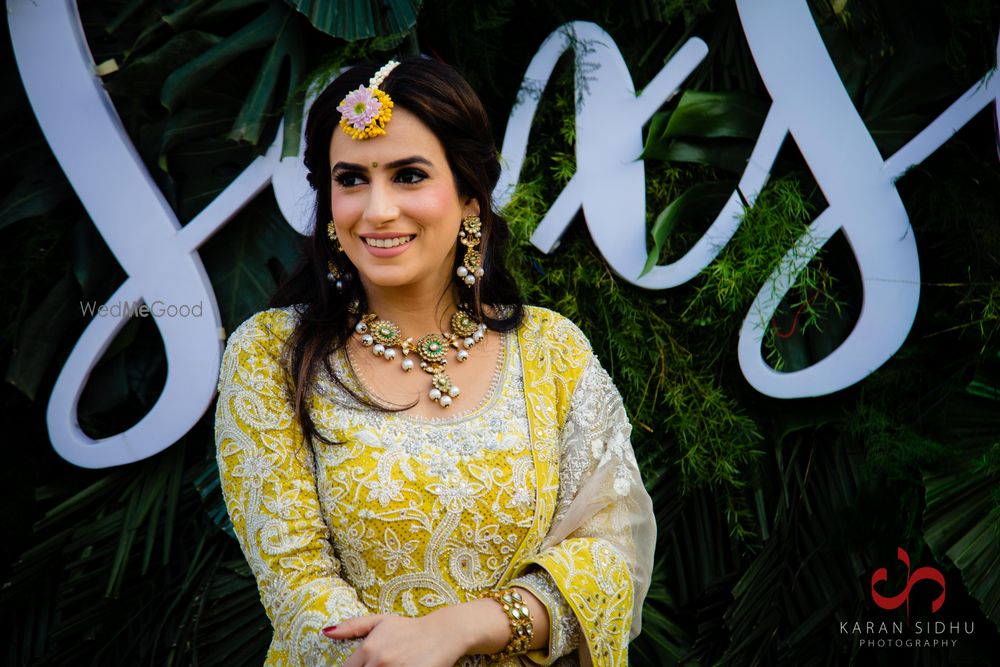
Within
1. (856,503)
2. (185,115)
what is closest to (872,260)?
(856,503)

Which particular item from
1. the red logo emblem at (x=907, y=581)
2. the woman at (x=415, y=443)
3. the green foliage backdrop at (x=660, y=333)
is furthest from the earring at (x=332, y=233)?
the red logo emblem at (x=907, y=581)

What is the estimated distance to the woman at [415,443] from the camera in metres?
1.55

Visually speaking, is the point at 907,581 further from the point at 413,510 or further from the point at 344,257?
the point at 344,257

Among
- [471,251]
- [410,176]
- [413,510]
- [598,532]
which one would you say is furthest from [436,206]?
[598,532]

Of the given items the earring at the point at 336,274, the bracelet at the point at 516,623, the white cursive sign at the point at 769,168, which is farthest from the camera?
the white cursive sign at the point at 769,168

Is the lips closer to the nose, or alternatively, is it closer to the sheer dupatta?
the nose

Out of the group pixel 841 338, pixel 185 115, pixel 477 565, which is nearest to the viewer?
pixel 477 565

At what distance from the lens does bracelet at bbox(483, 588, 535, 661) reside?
5.03 ft

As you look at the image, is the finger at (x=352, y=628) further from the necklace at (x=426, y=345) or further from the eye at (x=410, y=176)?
the eye at (x=410, y=176)

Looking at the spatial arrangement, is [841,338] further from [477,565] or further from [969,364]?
[477,565]

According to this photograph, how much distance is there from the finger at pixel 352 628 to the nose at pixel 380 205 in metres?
0.60

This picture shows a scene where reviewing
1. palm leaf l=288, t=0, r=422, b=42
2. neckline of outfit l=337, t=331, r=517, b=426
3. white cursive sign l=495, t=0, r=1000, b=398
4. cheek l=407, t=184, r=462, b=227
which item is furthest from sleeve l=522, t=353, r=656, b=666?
palm leaf l=288, t=0, r=422, b=42

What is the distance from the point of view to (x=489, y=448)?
5.42 feet

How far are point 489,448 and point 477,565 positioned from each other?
0.19 meters
